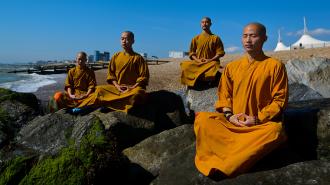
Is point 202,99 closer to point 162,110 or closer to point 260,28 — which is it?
point 162,110

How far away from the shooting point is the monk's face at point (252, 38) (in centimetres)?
534

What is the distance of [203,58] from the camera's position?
11148mm

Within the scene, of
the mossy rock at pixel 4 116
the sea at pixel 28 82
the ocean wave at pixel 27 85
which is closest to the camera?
the mossy rock at pixel 4 116

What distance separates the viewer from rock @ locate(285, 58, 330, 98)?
10.9 m

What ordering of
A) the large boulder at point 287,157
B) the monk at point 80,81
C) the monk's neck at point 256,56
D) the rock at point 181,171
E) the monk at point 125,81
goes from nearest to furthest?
the large boulder at point 287,157
the rock at point 181,171
the monk's neck at point 256,56
the monk at point 125,81
the monk at point 80,81

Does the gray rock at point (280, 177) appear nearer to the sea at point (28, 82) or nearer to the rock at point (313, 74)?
the rock at point (313, 74)

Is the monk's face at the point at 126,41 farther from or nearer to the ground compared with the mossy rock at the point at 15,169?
farther from the ground

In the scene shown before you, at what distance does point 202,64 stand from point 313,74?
10.2ft

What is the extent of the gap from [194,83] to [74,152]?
5.72 meters

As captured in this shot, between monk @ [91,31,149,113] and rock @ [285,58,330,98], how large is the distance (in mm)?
4488

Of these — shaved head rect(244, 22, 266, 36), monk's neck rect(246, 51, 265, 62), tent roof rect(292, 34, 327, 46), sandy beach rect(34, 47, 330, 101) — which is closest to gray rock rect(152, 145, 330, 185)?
monk's neck rect(246, 51, 265, 62)

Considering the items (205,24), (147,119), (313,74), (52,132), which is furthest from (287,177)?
(313,74)

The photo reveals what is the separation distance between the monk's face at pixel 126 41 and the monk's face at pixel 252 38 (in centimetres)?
401

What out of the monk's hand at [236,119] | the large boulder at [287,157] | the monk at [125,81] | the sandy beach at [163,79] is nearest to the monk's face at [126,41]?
the monk at [125,81]
